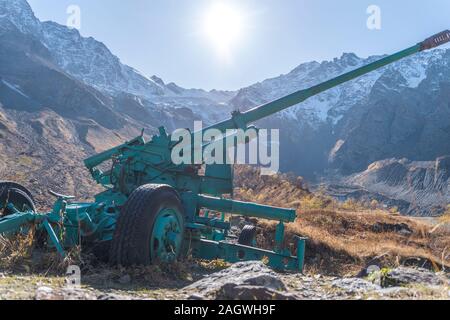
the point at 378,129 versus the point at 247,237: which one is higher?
the point at 378,129

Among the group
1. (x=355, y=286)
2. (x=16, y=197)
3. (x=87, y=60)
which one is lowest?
(x=355, y=286)

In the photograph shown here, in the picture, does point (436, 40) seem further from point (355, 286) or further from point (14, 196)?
point (14, 196)

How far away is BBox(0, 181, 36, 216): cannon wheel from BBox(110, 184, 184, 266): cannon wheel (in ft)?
7.48

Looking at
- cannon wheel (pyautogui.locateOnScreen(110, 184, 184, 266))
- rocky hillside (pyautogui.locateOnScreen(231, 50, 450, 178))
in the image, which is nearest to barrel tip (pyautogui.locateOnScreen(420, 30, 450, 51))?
cannon wheel (pyautogui.locateOnScreen(110, 184, 184, 266))

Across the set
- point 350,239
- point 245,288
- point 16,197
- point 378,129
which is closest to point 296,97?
point 350,239

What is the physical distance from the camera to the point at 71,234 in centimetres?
593

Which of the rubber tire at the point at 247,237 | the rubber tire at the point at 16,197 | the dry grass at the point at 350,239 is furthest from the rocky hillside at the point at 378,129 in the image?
the rubber tire at the point at 16,197

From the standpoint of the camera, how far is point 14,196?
677 cm

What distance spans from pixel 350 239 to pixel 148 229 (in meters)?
6.79

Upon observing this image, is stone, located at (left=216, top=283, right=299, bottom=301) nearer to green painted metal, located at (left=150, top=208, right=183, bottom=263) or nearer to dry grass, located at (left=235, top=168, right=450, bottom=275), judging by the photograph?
green painted metal, located at (left=150, top=208, right=183, bottom=263)

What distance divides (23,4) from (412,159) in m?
101

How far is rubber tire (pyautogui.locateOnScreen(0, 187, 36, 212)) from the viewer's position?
6.60 meters

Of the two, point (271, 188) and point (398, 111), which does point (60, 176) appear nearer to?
point (271, 188)

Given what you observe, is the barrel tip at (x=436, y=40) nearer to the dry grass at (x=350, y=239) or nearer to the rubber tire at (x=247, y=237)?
the dry grass at (x=350, y=239)
